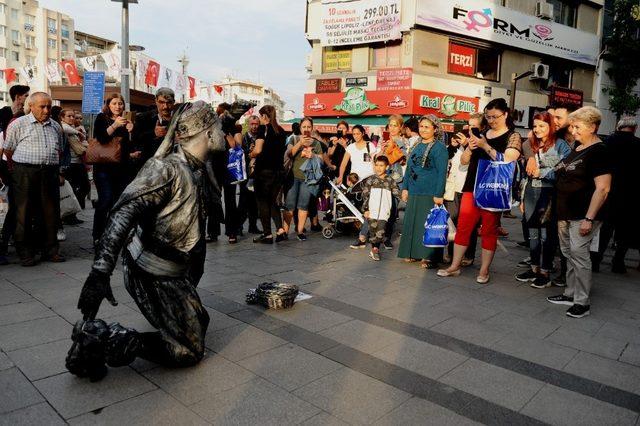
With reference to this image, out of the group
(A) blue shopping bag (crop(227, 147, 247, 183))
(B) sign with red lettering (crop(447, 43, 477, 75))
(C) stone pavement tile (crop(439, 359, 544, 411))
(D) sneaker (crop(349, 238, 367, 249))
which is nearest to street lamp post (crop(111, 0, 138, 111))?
(A) blue shopping bag (crop(227, 147, 247, 183))

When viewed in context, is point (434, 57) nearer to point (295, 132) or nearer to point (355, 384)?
point (295, 132)

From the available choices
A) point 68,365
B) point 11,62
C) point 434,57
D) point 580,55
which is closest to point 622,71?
point 580,55

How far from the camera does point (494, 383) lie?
312 cm

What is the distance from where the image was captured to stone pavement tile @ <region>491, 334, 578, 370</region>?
139 inches

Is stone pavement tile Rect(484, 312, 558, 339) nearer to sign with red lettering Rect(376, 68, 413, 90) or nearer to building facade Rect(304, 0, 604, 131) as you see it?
building facade Rect(304, 0, 604, 131)

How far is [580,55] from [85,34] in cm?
9182

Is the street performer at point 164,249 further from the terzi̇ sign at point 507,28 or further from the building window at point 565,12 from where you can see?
the building window at point 565,12

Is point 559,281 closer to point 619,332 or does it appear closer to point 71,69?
point 619,332

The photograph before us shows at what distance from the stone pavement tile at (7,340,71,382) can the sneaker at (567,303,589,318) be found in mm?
4122

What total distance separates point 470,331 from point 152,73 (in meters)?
17.3

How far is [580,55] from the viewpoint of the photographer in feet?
84.9

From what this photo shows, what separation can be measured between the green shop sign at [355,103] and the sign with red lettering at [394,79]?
0.81 m

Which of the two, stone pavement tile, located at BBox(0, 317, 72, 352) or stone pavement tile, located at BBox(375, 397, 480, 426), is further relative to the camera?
stone pavement tile, located at BBox(0, 317, 72, 352)

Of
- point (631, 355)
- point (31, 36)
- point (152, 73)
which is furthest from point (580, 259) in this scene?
point (31, 36)
